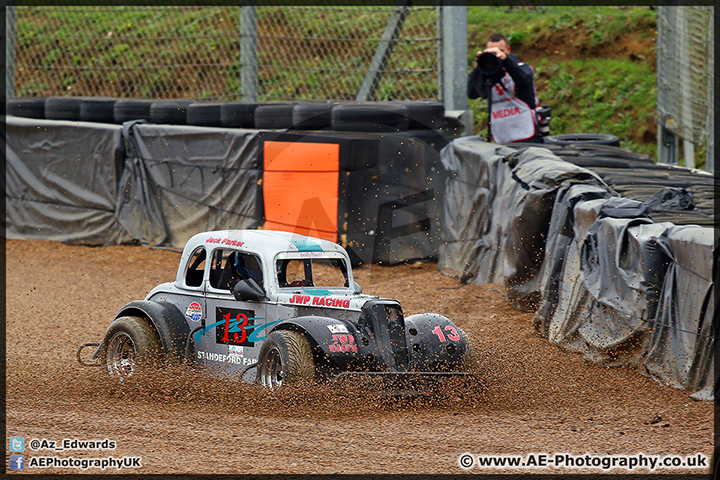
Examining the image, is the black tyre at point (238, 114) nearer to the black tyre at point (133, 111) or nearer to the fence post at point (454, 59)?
the black tyre at point (133, 111)

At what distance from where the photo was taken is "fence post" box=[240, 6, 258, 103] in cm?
1373

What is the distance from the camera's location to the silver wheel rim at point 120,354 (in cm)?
694

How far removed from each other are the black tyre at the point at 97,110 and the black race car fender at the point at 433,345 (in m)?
9.29

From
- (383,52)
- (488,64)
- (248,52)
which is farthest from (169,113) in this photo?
(488,64)

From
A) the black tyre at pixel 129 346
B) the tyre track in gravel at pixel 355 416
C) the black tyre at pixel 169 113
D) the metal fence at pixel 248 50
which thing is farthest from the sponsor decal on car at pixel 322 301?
the black tyre at pixel 169 113

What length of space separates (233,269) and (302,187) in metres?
4.73

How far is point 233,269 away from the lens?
7.12 metres

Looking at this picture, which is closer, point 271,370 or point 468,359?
point 271,370

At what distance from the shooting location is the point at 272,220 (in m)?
12.1

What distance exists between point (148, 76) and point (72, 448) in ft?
49.6

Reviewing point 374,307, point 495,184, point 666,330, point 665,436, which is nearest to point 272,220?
point 495,184

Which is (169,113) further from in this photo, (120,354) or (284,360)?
(284,360)

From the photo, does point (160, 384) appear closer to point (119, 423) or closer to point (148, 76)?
point (119, 423)

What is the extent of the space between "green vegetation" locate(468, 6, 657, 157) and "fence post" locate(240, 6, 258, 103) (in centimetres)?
534
